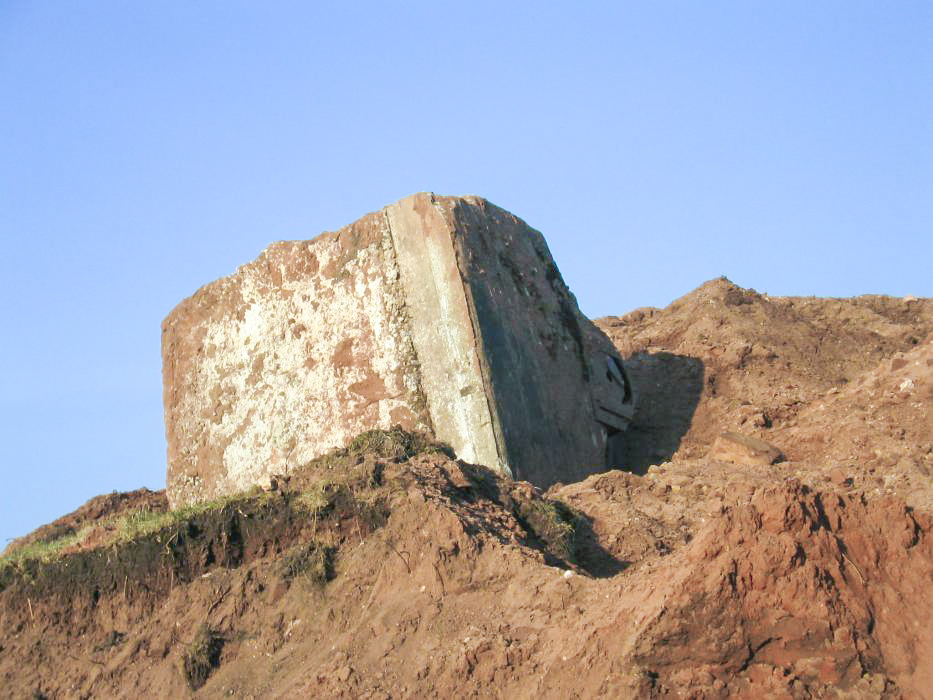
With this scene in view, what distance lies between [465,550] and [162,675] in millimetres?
1932

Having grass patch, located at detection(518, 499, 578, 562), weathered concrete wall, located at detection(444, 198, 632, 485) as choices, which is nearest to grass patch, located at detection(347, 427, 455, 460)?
weathered concrete wall, located at detection(444, 198, 632, 485)

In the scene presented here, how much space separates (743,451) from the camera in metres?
9.77

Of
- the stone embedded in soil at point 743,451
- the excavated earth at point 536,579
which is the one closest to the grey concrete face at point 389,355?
the excavated earth at point 536,579

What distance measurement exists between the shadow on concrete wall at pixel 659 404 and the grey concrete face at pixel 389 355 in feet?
1.99

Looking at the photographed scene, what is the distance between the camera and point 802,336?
1467 centimetres

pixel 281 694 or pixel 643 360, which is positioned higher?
pixel 643 360

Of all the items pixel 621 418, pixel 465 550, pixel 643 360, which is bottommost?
pixel 465 550

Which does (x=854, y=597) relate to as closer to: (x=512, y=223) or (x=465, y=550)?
(x=465, y=550)

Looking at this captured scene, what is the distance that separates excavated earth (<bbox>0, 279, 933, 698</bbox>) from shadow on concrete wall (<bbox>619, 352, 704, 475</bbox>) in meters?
0.06

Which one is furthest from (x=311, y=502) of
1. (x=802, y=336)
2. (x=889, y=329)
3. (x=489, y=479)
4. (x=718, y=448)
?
(x=889, y=329)

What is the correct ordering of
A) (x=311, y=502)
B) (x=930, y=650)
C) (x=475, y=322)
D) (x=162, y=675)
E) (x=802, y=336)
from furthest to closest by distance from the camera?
(x=802, y=336)
(x=475, y=322)
(x=311, y=502)
(x=162, y=675)
(x=930, y=650)

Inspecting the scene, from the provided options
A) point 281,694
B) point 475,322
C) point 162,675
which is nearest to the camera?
point 281,694

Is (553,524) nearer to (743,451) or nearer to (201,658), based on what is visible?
(201,658)

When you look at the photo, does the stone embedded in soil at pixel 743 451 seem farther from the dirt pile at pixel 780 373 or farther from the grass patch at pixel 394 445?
the grass patch at pixel 394 445
